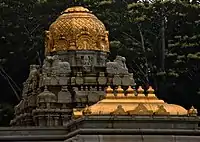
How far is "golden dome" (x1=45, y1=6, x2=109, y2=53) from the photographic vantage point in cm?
2955

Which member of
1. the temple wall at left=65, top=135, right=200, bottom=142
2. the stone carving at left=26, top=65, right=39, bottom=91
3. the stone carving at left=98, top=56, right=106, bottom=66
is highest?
the stone carving at left=98, top=56, right=106, bottom=66

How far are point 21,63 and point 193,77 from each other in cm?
1068

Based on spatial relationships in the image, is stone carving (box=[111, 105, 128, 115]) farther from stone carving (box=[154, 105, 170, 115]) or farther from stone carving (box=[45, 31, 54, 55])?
stone carving (box=[45, 31, 54, 55])

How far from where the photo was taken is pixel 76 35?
29.5 metres

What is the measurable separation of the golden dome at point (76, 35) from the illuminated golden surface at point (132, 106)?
6.72 meters

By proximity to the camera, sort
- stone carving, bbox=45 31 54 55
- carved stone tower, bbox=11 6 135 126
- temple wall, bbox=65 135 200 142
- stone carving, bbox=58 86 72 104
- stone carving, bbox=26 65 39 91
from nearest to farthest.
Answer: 1. temple wall, bbox=65 135 200 142
2. carved stone tower, bbox=11 6 135 126
3. stone carving, bbox=58 86 72 104
4. stone carving, bbox=45 31 54 55
5. stone carving, bbox=26 65 39 91

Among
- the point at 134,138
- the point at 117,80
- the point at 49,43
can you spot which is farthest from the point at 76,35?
the point at 134,138

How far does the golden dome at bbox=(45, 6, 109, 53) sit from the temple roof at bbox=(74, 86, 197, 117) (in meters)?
6.60

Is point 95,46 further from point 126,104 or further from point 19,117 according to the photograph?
point 126,104

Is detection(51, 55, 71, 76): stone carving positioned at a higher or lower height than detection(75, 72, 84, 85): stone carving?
higher

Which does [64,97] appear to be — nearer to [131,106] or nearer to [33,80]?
[33,80]

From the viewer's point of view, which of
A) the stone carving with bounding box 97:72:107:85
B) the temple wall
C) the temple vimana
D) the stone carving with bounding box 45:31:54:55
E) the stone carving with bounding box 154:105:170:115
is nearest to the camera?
the temple wall

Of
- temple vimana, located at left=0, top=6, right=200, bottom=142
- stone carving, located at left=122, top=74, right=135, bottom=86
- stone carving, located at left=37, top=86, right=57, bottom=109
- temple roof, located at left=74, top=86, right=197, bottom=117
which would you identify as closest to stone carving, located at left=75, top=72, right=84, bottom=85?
temple vimana, located at left=0, top=6, right=200, bottom=142

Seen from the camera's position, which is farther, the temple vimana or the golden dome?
the golden dome
